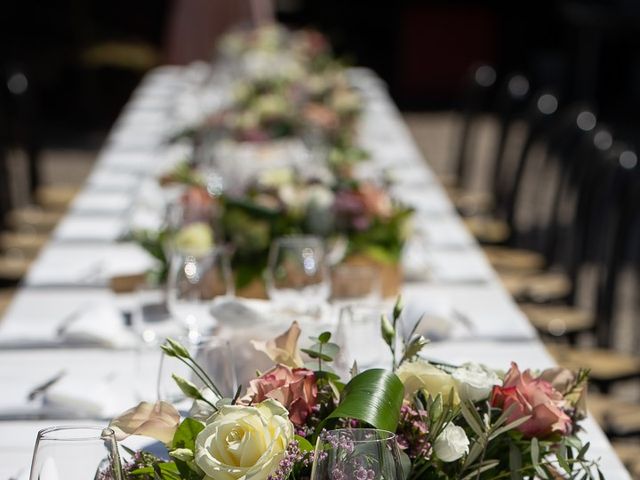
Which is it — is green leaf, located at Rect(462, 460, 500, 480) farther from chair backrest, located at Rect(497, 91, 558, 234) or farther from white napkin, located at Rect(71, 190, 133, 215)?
chair backrest, located at Rect(497, 91, 558, 234)

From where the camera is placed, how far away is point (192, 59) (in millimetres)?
8320

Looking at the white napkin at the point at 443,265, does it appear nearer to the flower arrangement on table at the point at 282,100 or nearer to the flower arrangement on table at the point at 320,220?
the flower arrangement on table at the point at 320,220

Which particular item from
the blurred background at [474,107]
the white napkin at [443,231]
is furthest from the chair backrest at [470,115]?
the white napkin at [443,231]

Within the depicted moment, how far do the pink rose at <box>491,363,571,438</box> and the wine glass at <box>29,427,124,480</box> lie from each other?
45cm

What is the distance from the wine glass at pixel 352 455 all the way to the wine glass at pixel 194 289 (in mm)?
1120

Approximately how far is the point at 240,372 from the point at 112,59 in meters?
10.1

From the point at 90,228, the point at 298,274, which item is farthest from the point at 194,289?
the point at 90,228

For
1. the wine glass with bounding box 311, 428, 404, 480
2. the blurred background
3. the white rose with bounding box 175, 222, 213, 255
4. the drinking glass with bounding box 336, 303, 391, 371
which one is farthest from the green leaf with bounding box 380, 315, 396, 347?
the blurred background

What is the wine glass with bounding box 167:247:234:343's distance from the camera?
7.55 feet

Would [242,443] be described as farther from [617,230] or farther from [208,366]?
[617,230]

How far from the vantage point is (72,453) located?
120cm

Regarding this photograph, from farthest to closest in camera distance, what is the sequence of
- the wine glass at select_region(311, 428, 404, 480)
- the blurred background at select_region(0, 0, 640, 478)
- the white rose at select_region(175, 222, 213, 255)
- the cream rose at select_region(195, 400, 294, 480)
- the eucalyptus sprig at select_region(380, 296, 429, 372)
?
the blurred background at select_region(0, 0, 640, 478) → the white rose at select_region(175, 222, 213, 255) → the eucalyptus sprig at select_region(380, 296, 429, 372) → the cream rose at select_region(195, 400, 294, 480) → the wine glass at select_region(311, 428, 404, 480)

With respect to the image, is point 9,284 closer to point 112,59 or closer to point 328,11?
point 112,59

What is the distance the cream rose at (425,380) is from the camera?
1.46 m
